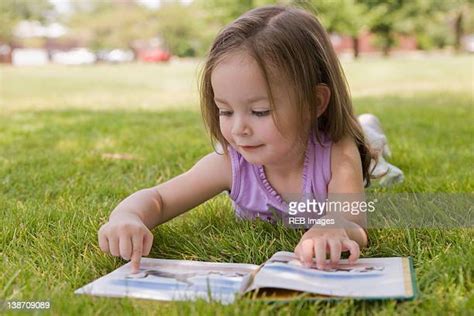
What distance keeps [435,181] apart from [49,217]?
1.55 meters

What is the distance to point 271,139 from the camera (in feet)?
5.95

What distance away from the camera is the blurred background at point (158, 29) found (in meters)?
31.4

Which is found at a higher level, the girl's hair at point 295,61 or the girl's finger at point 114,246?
the girl's hair at point 295,61

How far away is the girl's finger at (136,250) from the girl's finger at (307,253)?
421mm

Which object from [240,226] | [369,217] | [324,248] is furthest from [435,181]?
[324,248]

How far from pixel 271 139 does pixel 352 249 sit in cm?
41

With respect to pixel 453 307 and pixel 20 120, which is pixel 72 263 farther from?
pixel 20 120

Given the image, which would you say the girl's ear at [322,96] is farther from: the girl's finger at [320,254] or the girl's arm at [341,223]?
the girl's finger at [320,254]

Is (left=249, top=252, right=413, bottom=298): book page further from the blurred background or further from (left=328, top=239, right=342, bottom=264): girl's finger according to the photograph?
the blurred background

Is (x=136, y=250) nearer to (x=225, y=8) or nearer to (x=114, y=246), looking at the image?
(x=114, y=246)

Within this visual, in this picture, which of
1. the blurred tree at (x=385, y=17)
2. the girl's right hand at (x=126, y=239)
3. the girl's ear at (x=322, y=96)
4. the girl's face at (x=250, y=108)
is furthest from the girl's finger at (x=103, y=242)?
the blurred tree at (x=385, y=17)

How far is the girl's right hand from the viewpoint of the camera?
5.48ft

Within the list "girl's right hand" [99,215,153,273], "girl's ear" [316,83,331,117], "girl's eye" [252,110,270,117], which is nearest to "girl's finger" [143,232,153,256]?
"girl's right hand" [99,215,153,273]

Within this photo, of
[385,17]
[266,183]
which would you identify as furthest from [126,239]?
[385,17]
